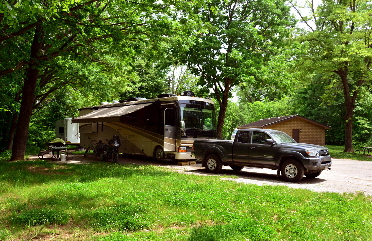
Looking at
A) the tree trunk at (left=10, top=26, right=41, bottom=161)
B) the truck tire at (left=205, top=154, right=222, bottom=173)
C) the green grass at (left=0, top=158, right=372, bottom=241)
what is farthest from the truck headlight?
the tree trunk at (left=10, top=26, right=41, bottom=161)

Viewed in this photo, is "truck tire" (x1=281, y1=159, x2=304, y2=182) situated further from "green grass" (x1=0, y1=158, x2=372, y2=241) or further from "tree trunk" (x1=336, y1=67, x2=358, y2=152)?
"tree trunk" (x1=336, y1=67, x2=358, y2=152)

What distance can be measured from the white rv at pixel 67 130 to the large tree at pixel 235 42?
12169 mm

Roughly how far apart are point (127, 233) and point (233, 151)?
8.49 m

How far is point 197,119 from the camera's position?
17719mm

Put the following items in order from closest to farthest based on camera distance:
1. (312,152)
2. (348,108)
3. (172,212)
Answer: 1. (172,212)
2. (312,152)
3. (348,108)

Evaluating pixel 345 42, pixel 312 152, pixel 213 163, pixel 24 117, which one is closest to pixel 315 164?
pixel 312 152

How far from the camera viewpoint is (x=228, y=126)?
162 feet

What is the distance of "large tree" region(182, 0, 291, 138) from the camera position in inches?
822

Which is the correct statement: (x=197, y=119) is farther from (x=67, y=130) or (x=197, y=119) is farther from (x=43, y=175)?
(x=67, y=130)

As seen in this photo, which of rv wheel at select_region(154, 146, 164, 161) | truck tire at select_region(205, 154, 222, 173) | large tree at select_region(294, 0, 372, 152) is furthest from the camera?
large tree at select_region(294, 0, 372, 152)

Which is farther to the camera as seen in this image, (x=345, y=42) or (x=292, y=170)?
(x=345, y=42)

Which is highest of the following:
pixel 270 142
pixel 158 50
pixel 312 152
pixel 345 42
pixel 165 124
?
pixel 345 42

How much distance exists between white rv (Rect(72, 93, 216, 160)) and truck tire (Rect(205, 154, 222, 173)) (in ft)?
9.59

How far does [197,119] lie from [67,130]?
14.8 meters
